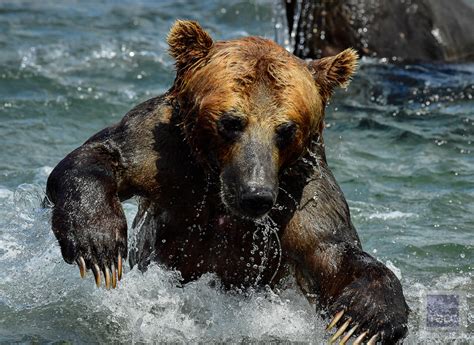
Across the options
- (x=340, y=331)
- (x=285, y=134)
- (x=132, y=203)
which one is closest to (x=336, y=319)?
(x=340, y=331)

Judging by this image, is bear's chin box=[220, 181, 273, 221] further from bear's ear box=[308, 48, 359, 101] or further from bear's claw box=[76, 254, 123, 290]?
bear's ear box=[308, 48, 359, 101]

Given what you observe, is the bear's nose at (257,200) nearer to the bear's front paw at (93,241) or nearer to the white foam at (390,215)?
the bear's front paw at (93,241)

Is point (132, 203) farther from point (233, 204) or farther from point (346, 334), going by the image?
point (346, 334)

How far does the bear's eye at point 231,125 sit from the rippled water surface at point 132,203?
898 millimetres

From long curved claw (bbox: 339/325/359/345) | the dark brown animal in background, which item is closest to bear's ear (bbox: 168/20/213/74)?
long curved claw (bbox: 339/325/359/345)

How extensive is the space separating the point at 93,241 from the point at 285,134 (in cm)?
93

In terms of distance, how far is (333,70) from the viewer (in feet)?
16.8

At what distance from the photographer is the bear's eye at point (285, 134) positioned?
476 centimetres

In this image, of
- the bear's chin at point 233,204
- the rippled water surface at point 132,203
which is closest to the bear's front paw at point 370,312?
the rippled water surface at point 132,203

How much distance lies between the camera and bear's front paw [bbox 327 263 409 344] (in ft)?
15.6

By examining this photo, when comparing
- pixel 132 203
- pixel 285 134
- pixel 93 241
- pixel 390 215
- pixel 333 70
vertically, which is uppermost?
pixel 333 70

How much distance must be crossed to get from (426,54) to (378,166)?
3.10m

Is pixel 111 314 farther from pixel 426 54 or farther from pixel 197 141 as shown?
pixel 426 54

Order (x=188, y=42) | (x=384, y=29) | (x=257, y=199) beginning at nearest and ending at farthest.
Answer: (x=257, y=199) < (x=188, y=42) < (x=384, y=29)
